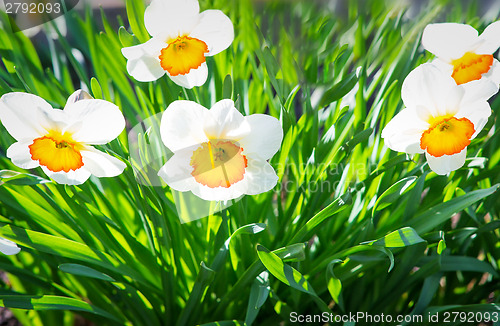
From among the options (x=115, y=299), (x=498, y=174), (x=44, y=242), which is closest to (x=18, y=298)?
(x=44, y=242)

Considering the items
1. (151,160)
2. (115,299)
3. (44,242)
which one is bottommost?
(115,299)

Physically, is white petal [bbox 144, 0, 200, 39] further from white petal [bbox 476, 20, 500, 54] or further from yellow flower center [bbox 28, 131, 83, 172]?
white petal [bbox 476, 20, 500, 54]

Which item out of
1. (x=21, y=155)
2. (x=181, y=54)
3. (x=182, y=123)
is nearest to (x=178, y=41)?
(x=181, y=54)

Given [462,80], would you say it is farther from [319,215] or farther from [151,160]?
[151,160]

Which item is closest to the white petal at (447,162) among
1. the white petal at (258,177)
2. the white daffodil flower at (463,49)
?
the white daffodil flower at (463,49)

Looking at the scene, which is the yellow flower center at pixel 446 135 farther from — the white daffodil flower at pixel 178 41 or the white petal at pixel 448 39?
the white daffodil flower at pixel 178 41
